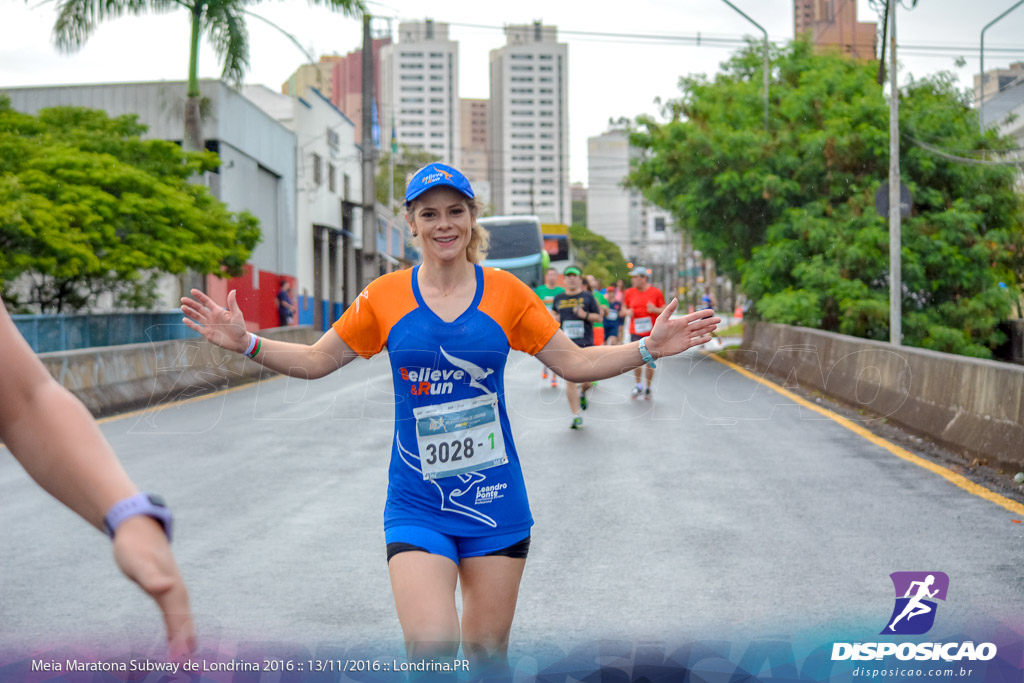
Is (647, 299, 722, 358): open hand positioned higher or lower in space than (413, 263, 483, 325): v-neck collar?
lower

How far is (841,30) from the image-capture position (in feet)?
118

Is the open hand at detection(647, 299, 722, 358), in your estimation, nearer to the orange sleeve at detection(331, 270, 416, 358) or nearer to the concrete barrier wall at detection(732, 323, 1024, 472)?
the orange sleeve at detection(331, 270, 416, 358)

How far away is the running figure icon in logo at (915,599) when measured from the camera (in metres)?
5.08

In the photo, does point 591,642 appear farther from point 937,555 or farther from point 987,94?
point 987,94

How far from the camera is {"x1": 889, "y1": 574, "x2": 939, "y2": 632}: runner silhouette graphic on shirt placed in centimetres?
528

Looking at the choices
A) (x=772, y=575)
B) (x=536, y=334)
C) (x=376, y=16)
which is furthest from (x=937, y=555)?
(x=376, y=16)

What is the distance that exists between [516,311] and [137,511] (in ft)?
7.90

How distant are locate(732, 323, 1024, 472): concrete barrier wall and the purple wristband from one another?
9.22m

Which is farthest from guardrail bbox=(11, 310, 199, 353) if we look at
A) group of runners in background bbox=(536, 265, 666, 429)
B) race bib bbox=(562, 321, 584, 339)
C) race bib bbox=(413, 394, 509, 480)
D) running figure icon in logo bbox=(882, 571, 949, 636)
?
race bib bbox=(413, 394, 509, 480)

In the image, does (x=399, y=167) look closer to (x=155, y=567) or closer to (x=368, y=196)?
(x=368, y=196)

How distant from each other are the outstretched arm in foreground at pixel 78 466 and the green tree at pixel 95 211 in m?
17.1

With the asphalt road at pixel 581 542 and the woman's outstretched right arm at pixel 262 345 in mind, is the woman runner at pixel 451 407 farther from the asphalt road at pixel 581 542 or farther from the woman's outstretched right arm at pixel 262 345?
the asphalt road at pixel 581 542

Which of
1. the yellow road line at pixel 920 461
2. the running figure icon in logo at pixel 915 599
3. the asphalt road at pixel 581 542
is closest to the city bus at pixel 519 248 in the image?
the yellow road line at pixel 920 461

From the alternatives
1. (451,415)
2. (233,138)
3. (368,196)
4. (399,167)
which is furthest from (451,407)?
(399,167)
